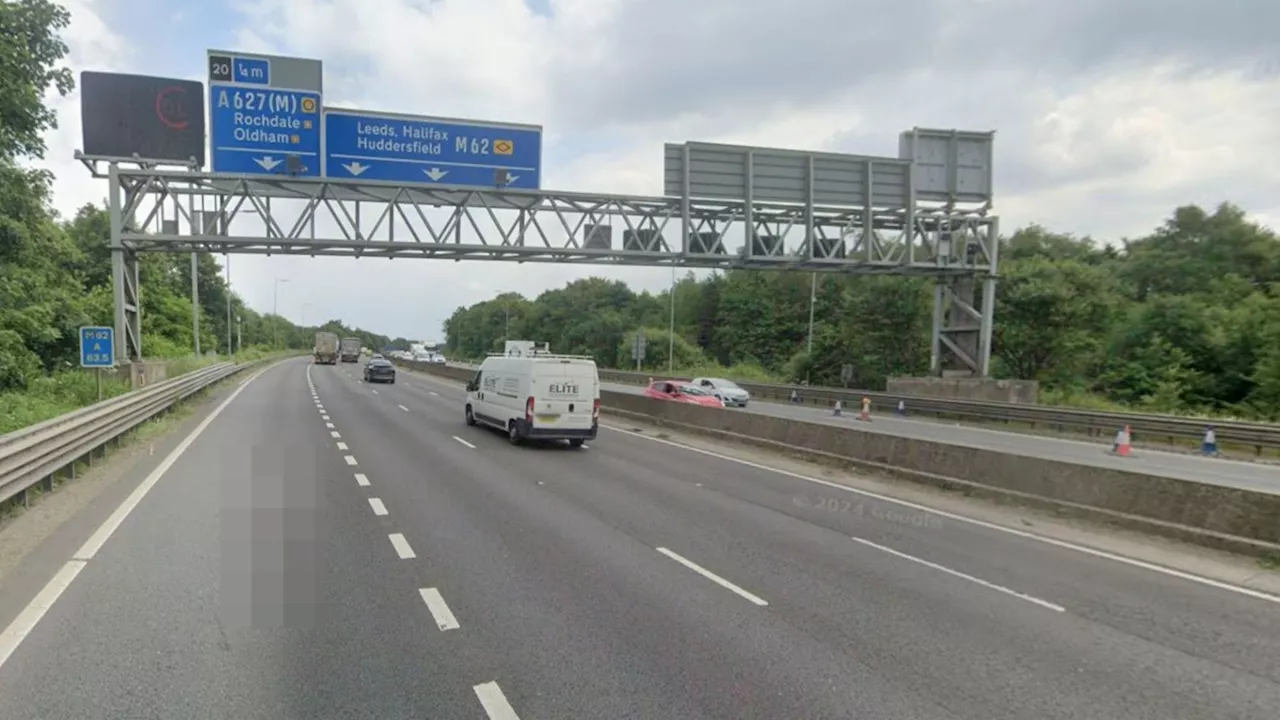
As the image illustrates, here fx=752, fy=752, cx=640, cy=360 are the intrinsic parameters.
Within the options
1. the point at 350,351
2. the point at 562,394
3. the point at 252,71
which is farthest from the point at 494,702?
the point at 350,351

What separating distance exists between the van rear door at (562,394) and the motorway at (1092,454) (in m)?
3.71

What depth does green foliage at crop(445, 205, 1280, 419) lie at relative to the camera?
111 ft

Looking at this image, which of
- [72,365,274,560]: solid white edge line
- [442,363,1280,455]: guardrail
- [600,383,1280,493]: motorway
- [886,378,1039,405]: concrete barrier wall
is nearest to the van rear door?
[600,383,1280,493]: motorway

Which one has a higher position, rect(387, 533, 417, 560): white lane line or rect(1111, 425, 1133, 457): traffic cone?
rect(387, 533, 417, 560): white lane line

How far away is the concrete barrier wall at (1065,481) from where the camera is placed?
8.33 metres

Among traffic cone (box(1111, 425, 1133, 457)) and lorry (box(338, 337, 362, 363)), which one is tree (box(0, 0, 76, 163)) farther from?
lorry (box(338, 337, 362, 363))

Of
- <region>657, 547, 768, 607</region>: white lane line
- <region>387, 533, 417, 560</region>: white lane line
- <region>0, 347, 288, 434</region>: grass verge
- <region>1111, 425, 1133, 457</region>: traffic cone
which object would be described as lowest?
<region>1111, 425, 1133, 457</region>: traffic cone

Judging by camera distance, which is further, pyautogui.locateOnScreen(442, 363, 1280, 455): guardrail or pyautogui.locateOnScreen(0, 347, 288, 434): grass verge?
pyautogui.locateOnScreen(442, 363, 1280, 455): guardrail

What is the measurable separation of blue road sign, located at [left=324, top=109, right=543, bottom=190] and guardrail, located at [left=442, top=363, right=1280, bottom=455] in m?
18.2

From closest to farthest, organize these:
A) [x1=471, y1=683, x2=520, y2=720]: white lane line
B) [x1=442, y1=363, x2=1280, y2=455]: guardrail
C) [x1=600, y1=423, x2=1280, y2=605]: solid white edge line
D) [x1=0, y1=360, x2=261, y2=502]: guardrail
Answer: [x1=471, y1=683, x2=520, y2=720]: white lane line < [x1=600, y1=423, x2=1280, y2=605]: solid white edge line < [x1=0, y1=360, x2=261, y2=502]: guardrail < [x1=442, y1=363, x2=1280, y2=455]: guardrail

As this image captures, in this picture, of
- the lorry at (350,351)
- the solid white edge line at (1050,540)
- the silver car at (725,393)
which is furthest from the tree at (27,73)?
the lorry at (350,351)

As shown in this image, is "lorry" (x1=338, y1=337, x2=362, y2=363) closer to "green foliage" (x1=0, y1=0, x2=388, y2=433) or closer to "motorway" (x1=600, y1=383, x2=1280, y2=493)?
"green foliage" (x1=0, y1=0, x2=388, y2=433)

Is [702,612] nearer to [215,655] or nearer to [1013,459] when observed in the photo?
[215,655]

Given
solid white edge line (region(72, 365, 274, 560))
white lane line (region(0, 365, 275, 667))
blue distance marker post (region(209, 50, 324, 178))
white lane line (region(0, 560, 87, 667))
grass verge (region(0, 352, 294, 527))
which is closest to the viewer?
white lane line (region(0, 560, 87, 667))
